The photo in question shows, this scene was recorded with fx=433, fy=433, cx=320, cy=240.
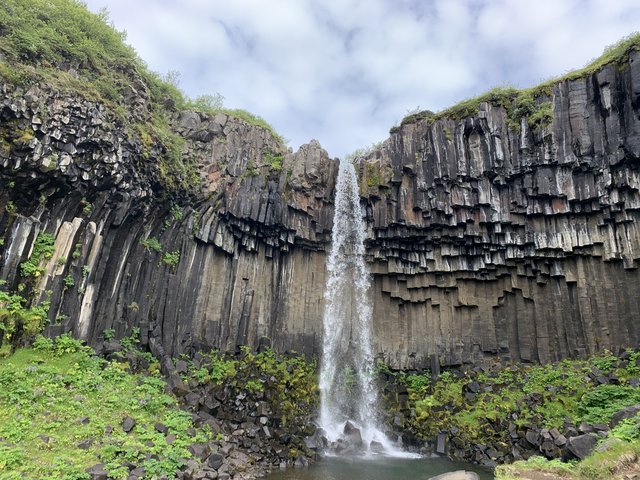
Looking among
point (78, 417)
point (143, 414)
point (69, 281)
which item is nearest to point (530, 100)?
point (143, 414)

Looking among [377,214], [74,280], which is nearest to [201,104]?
[377,214]

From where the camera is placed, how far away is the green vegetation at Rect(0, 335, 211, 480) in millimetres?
9344

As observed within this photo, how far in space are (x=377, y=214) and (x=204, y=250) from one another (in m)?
8.49

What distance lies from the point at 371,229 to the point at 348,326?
16.4ft

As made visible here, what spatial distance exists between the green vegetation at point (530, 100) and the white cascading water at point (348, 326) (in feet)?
18.4

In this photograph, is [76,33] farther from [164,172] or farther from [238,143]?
[238,143]

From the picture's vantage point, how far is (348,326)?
2164cm

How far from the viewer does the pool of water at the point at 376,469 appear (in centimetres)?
1264

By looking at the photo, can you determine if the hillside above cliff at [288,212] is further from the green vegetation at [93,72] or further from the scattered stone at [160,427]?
the scattered stone at [160,427]

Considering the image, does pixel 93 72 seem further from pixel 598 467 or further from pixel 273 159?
pixel 598 467

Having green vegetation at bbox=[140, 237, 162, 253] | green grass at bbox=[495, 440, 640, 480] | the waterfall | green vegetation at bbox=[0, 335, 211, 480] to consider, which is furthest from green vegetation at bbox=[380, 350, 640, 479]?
green vegetation at bbox=[140, 237, 162, 253]

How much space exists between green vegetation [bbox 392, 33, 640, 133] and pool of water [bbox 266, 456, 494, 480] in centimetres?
1429

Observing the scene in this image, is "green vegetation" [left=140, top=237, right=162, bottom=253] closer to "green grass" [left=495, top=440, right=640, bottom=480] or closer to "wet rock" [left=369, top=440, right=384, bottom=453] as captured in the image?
"wet rock" [left=369, top=440, right=384, bottom=453]

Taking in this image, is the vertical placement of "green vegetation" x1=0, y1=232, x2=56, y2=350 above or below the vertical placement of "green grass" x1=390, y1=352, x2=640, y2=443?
above
